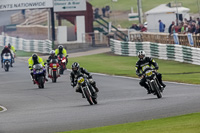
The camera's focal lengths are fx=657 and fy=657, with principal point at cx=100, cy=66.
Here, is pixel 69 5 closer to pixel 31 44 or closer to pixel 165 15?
pixel 31 44

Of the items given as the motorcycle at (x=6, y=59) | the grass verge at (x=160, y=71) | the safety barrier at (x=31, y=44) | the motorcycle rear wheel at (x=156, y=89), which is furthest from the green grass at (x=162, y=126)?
A: the safety barrier at (x=31, y=44)

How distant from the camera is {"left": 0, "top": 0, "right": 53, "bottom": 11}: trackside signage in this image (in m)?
52.7

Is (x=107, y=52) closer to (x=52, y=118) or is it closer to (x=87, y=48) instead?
(x=87, y=48)

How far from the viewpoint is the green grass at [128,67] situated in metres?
28.9

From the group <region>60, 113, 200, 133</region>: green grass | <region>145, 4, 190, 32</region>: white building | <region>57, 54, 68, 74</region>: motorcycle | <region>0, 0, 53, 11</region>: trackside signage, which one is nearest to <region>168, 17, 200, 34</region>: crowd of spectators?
<region>145, 4, 190, 32</region>: white building

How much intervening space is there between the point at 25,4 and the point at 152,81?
113 feet

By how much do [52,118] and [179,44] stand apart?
24.2 metres

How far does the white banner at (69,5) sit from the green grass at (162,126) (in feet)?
130

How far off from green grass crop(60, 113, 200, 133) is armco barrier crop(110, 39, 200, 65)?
20.0 meters

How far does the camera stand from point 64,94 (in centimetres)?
2350

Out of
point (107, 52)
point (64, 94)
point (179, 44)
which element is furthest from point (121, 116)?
point (107, 52)

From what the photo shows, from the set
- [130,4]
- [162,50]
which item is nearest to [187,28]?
[162,50]

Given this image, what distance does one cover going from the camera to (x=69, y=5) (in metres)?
53.8

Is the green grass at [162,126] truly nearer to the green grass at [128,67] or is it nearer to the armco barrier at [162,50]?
the green grass at [128,67]
